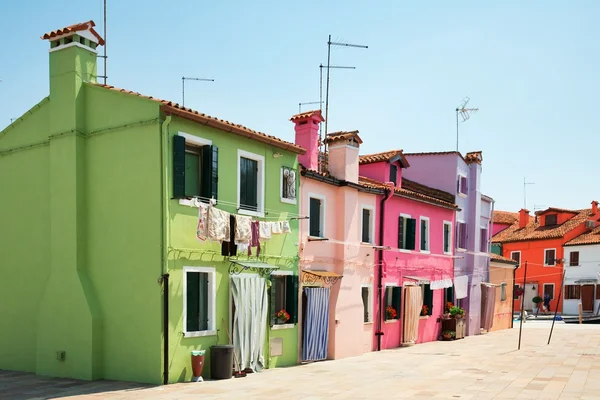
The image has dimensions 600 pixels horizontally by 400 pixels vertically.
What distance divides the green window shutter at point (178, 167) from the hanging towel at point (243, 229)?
6.16 feet

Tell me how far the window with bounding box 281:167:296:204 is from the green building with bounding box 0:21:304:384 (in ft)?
1.56

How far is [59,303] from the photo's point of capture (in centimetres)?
1493

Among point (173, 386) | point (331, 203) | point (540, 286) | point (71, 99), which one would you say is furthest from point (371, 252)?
point (540, 286)

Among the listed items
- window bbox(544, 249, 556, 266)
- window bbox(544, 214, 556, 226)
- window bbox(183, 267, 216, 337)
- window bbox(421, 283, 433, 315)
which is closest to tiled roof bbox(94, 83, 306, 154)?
window bbox(183, 267, 216, 337)

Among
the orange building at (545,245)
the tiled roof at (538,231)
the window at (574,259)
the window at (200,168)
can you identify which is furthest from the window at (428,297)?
the tiled roof at (538,231)

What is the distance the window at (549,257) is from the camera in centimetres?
4916

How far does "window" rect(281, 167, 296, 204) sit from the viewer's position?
17.7 metres

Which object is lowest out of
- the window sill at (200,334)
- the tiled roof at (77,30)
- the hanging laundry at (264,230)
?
the window sill at (200,334)

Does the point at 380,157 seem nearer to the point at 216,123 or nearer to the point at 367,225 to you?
the point at 367,225

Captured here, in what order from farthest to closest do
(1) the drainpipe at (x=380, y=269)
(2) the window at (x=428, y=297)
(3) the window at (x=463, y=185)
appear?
(3) the window at (x=463, y=185) < (2) the window at (x=428, y=297) < (1) the drainpipe at (x=380, y=269)

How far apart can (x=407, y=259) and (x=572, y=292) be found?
30516mm

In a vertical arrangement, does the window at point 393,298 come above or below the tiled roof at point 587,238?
below

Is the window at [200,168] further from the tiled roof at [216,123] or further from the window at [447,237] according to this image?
the window at [447,237]

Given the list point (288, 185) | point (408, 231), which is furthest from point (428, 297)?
point (288, 185)
